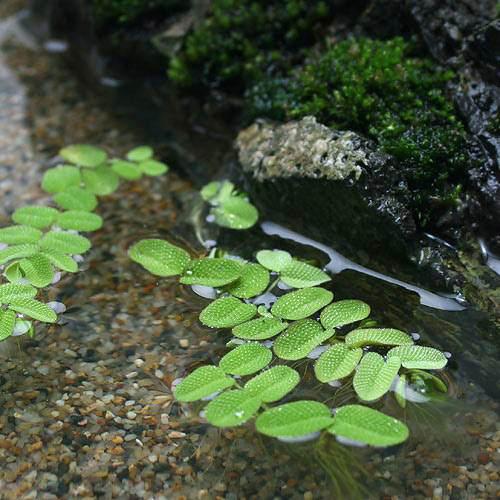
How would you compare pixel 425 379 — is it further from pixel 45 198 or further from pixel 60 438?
pixel 45 198

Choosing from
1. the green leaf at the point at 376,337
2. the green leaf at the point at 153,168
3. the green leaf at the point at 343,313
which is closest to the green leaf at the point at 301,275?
the green leaf at the point at 343,313

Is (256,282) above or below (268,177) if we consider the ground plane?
below

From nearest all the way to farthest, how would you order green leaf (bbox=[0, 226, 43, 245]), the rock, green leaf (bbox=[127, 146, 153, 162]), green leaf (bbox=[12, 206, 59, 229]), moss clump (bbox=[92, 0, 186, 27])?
the rock → green leaf (bbox=[0, 226, 43, 245]) → green leaf (bbox=[12, 206, 59, 229]) → green leaf (bbox=[127, 146, 153, 162]) → moss clump (bbox=[92, 0, 186, 27])

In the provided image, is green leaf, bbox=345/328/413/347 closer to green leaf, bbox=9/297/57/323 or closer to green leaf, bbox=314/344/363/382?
green leaf, bbox=314/344/363/382

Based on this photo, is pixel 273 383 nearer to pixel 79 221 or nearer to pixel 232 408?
pixel 232 408

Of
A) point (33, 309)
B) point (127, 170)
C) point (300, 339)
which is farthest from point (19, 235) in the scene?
point (300, 339)

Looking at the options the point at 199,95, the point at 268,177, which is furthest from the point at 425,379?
the point at 199,95

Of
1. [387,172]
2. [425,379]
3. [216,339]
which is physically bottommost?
[216,339]

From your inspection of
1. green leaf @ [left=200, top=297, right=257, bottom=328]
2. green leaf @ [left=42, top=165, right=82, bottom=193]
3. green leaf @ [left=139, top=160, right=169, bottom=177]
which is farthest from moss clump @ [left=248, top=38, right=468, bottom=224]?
green leaf @ [left=42, top=165, right=82, bottom=193]
